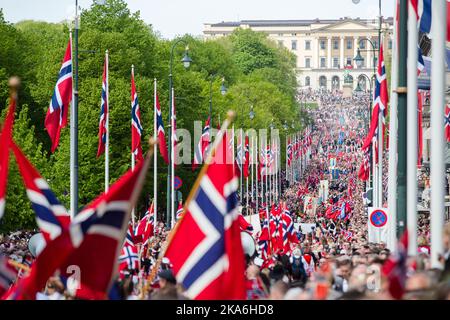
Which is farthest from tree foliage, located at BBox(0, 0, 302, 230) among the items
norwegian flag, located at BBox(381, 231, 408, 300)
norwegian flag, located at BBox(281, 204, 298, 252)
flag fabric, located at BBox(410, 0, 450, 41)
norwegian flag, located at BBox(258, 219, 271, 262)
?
norwegian flag, located at BBox(381, 231, 408, 300)

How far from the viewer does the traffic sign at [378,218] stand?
2722 centimetres

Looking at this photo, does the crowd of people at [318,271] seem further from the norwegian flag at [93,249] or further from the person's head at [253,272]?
the norwegian flag at [93,249]

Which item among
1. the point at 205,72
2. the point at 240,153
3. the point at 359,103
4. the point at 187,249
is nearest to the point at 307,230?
the point at 240,153

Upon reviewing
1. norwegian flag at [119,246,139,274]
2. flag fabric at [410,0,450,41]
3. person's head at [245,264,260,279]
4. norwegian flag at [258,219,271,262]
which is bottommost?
norwegian flag at [258,219,271,262]

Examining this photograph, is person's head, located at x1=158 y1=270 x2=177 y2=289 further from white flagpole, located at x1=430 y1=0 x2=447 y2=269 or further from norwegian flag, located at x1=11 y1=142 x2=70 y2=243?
white flagpole, located at x1=430 y1=0 x2=447 y2=269

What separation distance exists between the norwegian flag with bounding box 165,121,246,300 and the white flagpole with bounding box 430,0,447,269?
11.0 ft

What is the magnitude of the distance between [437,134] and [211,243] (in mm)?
4599

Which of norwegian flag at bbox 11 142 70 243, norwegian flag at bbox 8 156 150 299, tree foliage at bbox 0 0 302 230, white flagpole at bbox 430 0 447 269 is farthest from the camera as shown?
tree foliage at bbox 0 0 302 230

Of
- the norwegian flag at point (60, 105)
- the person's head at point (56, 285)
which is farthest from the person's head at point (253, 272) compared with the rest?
the norwegian flag at point (60, 105)

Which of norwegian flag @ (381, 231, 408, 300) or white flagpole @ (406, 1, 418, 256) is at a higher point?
white flagpole @ (406, 1, 418, 256)

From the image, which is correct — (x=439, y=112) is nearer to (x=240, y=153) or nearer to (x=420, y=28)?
(x=420, y=28)

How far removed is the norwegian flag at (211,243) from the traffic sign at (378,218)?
577 inches

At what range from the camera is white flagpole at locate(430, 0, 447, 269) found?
15406 mm
